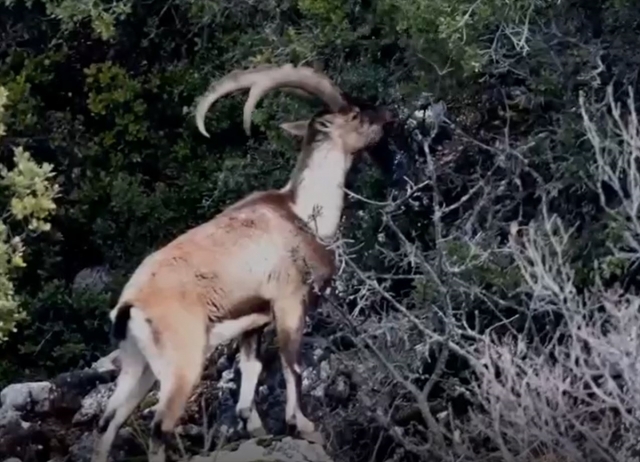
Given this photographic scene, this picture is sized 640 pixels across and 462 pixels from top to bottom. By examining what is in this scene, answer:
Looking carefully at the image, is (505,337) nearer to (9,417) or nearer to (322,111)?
(322,111)

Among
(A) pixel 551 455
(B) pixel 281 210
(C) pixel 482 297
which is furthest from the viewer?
(C) pixel 482 297

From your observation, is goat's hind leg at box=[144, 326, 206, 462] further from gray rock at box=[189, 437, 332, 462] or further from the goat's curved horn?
the goat's curved horn

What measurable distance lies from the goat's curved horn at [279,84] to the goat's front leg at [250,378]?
1104 millimetres

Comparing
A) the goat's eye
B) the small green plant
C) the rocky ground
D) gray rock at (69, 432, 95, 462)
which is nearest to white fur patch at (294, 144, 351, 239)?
the goat's eye

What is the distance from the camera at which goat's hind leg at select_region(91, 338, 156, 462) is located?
273 inches

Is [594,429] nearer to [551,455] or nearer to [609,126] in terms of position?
[551,455]

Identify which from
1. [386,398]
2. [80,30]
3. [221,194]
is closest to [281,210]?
[386,398]

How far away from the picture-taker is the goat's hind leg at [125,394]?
693cm

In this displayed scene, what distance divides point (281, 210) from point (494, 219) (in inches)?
70.3

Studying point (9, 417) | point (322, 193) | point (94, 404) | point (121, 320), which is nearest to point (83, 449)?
point (94, 404)

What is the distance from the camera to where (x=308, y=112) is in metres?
9.05

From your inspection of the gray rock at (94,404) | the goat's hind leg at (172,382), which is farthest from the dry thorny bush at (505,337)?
the gray rock at (94,404)

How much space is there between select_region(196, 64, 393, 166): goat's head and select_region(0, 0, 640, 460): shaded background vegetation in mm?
379

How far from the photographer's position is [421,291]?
825 centimetres
